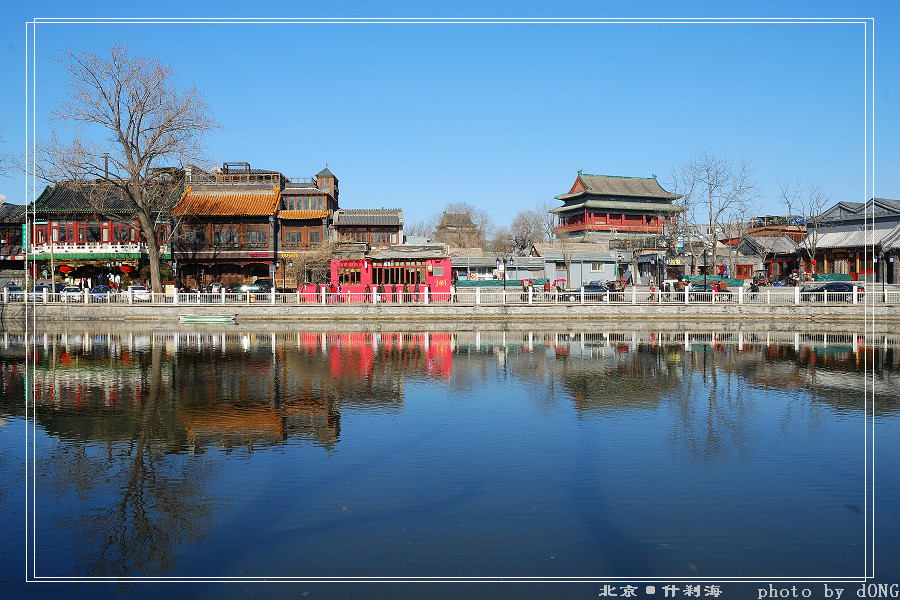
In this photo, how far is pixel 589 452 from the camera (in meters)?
13.1

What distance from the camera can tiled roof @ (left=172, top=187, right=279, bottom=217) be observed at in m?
55.1

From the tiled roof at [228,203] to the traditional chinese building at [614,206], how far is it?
41.4 m

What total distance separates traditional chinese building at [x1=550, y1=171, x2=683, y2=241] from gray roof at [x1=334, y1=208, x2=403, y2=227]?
32365 millimetres

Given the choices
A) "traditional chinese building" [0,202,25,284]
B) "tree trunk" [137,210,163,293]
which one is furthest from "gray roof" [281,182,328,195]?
"traditional chinese building" [0,202,25,284]

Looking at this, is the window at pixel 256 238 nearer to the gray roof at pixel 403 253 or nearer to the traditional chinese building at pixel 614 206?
the gray roof at pixel 403 253

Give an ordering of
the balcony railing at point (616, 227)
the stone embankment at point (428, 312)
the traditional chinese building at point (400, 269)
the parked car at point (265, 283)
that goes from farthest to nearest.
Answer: the balcony railing at point (616, 227)
the parked car at point (265, 283)
the traditional chinese building at point (400, 269)
the stone embankment at point (428, 312)

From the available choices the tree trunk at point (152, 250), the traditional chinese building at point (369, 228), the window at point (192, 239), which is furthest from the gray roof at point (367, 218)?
the tree trunk at point (152, 250)

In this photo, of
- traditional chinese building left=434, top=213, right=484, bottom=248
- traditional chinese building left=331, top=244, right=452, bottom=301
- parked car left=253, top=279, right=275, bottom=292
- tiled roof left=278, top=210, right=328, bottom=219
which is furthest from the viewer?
traditional chinese building left=434, top=213, right=484, bottom=248

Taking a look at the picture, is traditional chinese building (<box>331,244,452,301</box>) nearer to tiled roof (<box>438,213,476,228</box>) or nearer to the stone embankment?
the stone embankment

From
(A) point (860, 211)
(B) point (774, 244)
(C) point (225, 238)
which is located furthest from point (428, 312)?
(A) point (860, 211)

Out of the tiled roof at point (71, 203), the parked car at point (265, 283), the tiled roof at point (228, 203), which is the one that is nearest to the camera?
the parked car at point (265, 283)

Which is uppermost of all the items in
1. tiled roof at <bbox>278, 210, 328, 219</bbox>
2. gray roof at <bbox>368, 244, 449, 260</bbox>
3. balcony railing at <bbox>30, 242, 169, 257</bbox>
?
tiled roof at <bbox>278, 210, 328, 219</bbox>

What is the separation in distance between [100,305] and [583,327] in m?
29.4

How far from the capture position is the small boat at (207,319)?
3934 centimetres
